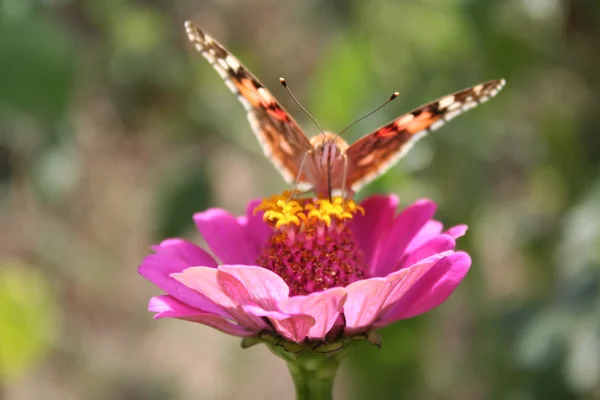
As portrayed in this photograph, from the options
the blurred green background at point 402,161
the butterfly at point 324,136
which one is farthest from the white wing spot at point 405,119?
the blurred green background at point 402,161

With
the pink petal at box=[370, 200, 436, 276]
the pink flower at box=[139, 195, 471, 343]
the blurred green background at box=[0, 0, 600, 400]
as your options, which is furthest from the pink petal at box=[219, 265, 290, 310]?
the blurred green background at box=[0, 0, 600, 400]

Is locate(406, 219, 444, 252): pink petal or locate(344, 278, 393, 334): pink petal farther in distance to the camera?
locate(406, 219, 444, 252): pink petal

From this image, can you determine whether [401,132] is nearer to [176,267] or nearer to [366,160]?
[366,160]

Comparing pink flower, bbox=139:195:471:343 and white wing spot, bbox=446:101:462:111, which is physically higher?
white wing spot, bbox=446:101:462:111

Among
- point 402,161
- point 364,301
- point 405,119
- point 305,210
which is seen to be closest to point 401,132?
point 405,119

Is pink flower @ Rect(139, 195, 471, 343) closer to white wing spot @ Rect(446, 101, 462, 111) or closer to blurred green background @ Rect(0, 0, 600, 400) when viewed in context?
white wing spot @ Rect(446, 101, 462, 111)

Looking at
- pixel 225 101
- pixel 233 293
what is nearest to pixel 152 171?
pixel 225 101

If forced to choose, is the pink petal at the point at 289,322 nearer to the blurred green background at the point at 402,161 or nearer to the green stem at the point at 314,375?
the green stem at the point at 314,375

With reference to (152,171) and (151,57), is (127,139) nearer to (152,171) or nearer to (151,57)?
(152,171)
